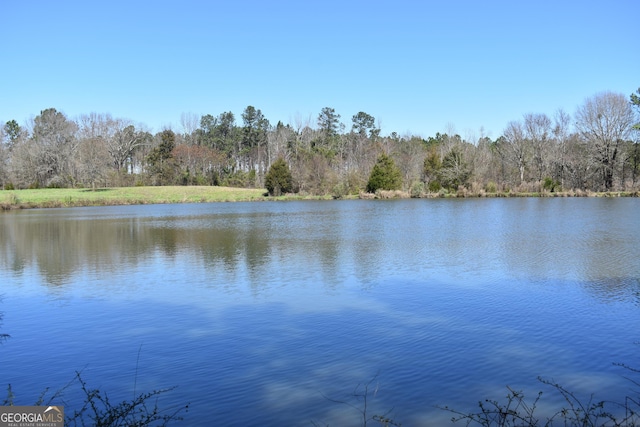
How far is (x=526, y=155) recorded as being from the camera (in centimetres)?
6550

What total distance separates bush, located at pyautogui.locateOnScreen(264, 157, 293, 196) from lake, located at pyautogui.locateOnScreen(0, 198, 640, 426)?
146 feet

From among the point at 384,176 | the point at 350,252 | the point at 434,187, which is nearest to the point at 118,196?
the point at 384,176

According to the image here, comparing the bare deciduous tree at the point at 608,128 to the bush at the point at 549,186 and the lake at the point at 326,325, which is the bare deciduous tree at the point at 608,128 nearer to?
the bush at the point at 549,186

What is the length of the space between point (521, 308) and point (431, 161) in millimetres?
56068

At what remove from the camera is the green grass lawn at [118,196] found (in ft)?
179

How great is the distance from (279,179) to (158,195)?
52.2ft

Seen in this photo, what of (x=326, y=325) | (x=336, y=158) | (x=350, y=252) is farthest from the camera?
(x=336, y=158)

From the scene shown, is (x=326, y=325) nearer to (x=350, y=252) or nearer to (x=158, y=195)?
(x=350, y=252)

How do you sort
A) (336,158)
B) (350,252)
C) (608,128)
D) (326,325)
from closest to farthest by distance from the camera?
(326,325) < (350,252) < (608,128) < (336,158)

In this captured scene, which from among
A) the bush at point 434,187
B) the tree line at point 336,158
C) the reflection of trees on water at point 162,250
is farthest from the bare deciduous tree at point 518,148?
the reflection of trees on water at point 162,250

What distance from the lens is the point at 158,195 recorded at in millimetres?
64250

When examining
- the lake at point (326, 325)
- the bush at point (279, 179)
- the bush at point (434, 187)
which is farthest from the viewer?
the bush at point (279, 179)

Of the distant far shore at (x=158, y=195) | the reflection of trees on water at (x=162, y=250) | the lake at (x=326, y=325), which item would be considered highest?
the distant far shore at (x=158, y=195)

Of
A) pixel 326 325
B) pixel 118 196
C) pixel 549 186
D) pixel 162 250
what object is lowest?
pixel 326 325
